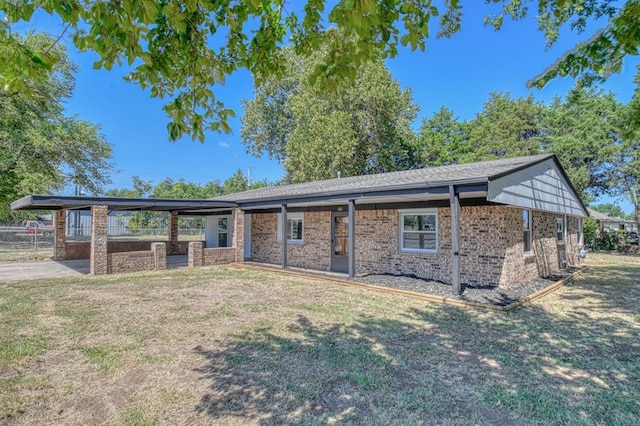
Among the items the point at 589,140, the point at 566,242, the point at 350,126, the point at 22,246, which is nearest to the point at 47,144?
the point at 22,246

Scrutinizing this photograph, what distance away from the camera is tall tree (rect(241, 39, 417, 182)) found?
2348 cm

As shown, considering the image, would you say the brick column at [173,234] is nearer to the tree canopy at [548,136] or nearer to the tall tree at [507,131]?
the tree canopy at [548,136]

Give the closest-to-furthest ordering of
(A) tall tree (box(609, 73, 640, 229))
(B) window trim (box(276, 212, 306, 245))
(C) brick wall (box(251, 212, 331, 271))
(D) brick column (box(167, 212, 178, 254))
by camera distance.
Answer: (C) brick wall (box(251, 212, 331, 271)) → (B) window trim (box(276, 212, 306, 245)) → (D) brick column (box(167, 212, 178, 254)) → (A) tall tree (box(609, 73, 640, 229))

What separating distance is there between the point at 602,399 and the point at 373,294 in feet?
16.7

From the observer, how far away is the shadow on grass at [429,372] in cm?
313

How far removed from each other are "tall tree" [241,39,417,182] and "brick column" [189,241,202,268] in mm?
11361

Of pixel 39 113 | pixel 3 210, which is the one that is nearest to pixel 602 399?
pixel 39 113

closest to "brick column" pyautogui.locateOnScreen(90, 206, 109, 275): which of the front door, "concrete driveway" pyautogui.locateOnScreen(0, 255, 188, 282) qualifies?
"concrete driveway" pyautogui.locateOnScreen(0, 255, 188, 282)

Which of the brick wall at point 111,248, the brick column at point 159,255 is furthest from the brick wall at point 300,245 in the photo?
the brick wall at point 111,248

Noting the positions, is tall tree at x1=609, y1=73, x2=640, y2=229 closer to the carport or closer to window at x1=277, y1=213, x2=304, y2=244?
window at x1=277, y1=213, x2=304, y2=244

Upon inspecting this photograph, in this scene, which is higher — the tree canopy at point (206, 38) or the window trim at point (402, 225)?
the tree canopy at point (206, 38)

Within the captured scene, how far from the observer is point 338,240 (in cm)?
1245

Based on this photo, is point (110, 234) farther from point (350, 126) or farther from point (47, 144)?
point (350, 126)

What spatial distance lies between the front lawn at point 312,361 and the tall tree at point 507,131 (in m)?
21.9
